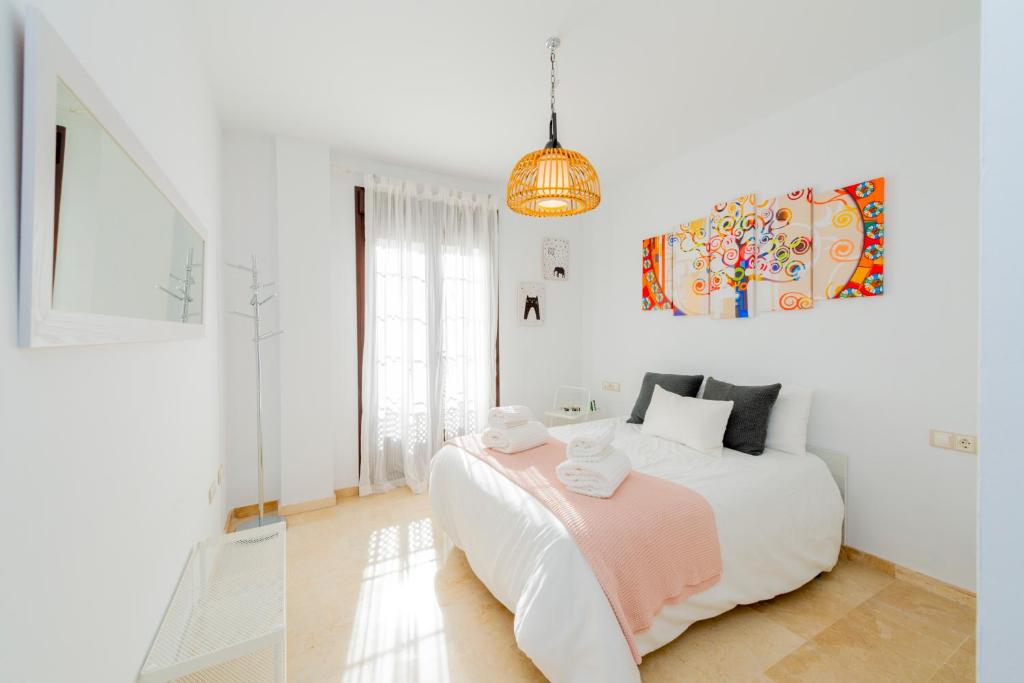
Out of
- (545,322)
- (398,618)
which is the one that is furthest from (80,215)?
(545,322)

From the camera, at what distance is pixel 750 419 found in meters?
2.50

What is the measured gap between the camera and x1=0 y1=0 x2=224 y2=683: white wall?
60 cm

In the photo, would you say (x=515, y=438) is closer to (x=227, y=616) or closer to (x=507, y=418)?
(x=507, y=418)

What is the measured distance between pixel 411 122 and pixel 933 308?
3.24 metres

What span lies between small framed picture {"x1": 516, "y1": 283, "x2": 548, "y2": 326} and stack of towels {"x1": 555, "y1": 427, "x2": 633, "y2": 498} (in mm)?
2238

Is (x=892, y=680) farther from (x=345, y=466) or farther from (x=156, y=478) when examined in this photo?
(x=345, y=466)

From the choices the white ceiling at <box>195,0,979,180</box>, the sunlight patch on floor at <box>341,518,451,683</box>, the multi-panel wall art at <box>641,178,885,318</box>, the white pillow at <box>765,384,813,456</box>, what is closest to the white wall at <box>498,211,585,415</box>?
the multi-panel wall art at <box>641,178,885,318</box>

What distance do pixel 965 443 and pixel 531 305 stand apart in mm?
3070

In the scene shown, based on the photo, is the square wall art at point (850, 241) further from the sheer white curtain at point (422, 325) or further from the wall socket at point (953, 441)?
the sheer white curtain at point (422, 325)

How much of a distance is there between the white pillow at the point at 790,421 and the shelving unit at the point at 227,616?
265 cm

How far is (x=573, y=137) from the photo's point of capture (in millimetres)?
3066

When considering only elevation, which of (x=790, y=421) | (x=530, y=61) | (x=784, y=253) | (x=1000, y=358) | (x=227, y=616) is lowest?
(x=227, y=616)

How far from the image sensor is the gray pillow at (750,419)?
8.00ft

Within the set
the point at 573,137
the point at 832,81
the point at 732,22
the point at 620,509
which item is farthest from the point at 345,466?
the point at 832,81
